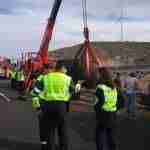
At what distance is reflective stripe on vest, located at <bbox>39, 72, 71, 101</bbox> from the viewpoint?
31.0ft

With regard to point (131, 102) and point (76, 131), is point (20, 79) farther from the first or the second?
point (76, 131)

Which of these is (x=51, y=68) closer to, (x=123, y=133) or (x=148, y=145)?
(x=148, y=145)

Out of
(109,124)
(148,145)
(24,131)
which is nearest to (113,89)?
(109,124)

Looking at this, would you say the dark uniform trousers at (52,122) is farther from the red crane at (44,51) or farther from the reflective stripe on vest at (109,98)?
the red crane at (44,51)

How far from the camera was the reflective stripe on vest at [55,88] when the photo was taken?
9.44 metres

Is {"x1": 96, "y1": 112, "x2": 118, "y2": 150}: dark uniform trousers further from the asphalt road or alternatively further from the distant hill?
the distant hill

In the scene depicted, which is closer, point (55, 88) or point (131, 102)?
point (55, 88)

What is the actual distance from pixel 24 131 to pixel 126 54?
55.1 metres

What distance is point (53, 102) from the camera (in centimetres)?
941

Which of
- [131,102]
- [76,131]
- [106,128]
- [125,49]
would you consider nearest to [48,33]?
[131,102]

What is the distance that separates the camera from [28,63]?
34.1 metres

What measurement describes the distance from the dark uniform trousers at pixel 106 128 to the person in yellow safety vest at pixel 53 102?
55cm

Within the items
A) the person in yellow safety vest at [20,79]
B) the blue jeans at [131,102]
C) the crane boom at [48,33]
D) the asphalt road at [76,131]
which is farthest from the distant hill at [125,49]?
the asphalt road at [76,131]

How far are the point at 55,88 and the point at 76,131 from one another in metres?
4.42
